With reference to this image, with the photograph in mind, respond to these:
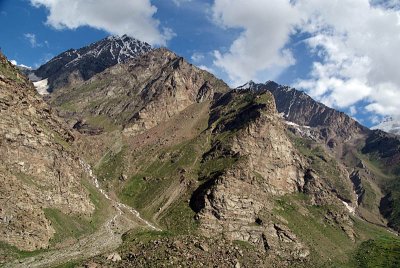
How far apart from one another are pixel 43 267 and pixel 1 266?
16.4m

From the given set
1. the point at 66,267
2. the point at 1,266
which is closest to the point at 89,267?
the point at 66,267

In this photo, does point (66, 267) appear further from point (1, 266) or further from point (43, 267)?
point (1, 266)

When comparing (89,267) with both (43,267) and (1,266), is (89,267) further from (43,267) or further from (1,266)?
(1,266)

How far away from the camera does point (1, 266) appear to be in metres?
191

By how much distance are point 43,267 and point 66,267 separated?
9.55m

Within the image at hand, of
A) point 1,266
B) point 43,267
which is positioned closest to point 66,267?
point 43,267

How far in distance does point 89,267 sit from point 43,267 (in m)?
19.2

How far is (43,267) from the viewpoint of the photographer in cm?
19912

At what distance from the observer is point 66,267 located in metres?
199

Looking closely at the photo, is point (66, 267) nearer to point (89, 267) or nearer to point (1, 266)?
point (89, 267)

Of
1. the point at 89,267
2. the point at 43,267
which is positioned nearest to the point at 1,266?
the point at 43,267

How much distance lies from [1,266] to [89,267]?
33815mm
